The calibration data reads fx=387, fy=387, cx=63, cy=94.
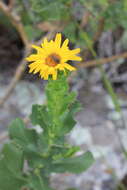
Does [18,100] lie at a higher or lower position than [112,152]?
higher

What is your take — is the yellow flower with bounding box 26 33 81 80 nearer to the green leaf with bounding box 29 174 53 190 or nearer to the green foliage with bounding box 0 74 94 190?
the green foliage with bounding box 0 74 94 190

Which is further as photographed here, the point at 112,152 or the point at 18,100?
the point at 18,100

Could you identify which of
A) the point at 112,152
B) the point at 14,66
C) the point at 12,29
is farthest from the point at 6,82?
the point at 112,152

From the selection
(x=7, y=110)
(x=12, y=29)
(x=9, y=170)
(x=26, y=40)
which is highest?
(x=12, y=29)

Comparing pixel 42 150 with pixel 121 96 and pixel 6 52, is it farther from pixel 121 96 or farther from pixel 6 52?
pixel 6 52

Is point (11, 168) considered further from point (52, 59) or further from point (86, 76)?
point (86, 76)

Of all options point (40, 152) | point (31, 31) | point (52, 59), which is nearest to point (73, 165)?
point (40, 152)
